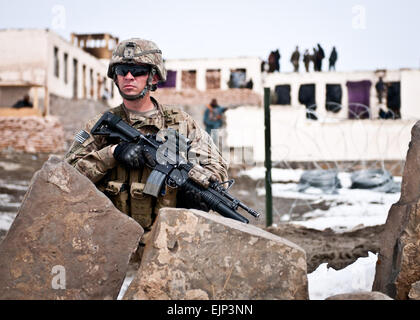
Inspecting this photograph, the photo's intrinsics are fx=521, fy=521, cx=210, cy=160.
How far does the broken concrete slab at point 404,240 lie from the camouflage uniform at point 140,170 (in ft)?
4.15

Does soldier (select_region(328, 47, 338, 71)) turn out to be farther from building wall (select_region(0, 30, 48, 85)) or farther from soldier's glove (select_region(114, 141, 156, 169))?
soldier's glove (select_region(114, 141, 156, 169))

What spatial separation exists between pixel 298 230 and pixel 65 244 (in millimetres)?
4712

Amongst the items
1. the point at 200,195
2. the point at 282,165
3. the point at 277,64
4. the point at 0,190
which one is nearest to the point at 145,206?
the point at 200,195

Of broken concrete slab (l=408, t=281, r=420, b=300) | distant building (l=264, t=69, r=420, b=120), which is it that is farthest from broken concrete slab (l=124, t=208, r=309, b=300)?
distant building (l=264, t=69, r=420, b=120)

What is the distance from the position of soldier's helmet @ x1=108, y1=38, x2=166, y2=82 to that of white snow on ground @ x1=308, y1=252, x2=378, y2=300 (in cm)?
202

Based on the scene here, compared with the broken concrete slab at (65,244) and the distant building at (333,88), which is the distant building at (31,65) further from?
the broken concrete slab at (65,244)

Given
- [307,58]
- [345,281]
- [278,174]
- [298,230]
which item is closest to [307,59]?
[307,58]

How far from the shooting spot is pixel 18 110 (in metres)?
17.0

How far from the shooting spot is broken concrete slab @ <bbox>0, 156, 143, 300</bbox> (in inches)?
106

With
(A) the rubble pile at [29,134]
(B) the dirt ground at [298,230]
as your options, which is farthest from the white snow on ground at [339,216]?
(A) the rubble pile at [29,134]

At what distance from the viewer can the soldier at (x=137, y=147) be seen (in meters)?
3.71

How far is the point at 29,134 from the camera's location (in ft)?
53.3

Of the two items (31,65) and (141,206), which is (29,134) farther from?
(141,206)
